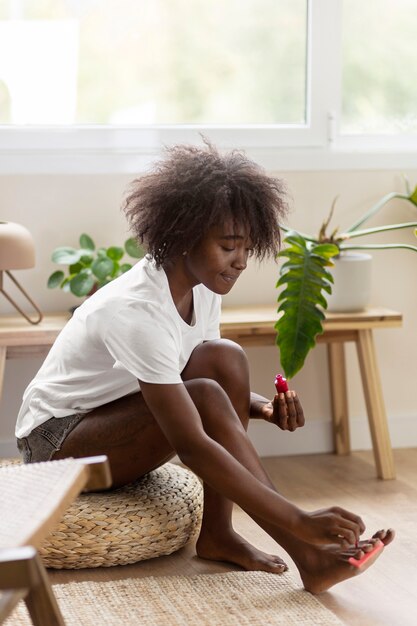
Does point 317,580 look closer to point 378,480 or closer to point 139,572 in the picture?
point 139,572

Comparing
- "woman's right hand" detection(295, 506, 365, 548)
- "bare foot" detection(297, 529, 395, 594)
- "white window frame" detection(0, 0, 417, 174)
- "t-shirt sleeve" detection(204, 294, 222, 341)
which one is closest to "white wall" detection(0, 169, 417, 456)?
"white window frame" detection(0, 0, 417, 174)

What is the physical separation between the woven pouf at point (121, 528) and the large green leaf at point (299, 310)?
0.59 m

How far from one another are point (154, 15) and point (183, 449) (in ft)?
5.59

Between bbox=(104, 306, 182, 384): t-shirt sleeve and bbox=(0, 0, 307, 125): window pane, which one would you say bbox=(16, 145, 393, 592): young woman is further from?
bbox=(0, 0, 307, 125): window pane

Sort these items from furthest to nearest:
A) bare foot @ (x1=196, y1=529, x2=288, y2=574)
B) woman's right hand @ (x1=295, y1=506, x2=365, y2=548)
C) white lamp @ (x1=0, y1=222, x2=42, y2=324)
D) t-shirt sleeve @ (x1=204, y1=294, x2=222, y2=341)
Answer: white lamp @ (x1=0, y1=222, x2=42, y2=324) → t-shirt sleeve @ (x1=204, y1=294, x2=222, y2=341) → bare foot @ (x1=196, y1=529, x2=288, y2=574) → woman's right hand @ (x1=295, y1=506, x2=365, y2=548)

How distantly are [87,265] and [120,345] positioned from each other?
0.95 meters

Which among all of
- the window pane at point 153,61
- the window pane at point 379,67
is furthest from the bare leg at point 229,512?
the window pane at point 379,67

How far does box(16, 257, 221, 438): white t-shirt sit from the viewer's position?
2.10 m

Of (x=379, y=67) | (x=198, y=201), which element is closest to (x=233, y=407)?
(x=198, y=201)

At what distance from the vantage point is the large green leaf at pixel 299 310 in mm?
2871

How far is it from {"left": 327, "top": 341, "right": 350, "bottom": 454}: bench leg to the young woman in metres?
0.98

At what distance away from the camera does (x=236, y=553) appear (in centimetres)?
233

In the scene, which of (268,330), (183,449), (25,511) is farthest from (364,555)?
(268,330)

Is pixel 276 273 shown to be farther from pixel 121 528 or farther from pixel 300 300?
pixel 121 528
